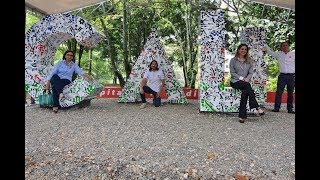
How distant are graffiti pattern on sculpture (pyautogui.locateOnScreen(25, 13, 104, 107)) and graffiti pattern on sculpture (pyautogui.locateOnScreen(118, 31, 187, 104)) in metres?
1.41

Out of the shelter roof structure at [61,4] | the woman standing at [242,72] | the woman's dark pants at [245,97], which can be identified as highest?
the shelter roof structure at [61,4]

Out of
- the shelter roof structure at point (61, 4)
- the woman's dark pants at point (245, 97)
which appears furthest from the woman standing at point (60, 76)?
the woman's dark pants at point (245, 97)

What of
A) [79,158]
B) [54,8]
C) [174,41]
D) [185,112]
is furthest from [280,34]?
[79,158]

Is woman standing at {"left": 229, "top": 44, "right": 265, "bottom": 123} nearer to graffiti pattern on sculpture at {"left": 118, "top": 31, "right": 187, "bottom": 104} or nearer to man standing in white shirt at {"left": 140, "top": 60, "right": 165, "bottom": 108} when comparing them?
man standing in white shirt at {"left": 140, "top": 60, "right": 165, "bottom": 108}

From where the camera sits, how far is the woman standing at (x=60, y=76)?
7.19 meters

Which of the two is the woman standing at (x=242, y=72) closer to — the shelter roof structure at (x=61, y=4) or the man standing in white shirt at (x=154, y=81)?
the man standing in white shirt at (x=154, y=81)

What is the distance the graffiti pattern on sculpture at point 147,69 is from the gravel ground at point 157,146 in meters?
2.02

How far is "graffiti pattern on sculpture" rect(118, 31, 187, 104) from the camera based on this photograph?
8.83 metres

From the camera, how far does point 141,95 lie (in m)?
8.52

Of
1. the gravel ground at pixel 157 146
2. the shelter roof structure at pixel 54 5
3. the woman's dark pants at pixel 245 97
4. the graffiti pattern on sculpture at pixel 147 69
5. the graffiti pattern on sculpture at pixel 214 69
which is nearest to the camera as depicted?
the gravel ground at pixel 157 146

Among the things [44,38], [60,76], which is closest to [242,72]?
[60,76]

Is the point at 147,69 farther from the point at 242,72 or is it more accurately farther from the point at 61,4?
the point at 242,72

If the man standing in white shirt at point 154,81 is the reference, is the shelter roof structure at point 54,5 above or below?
above

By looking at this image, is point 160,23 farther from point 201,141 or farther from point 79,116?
point 201,141
